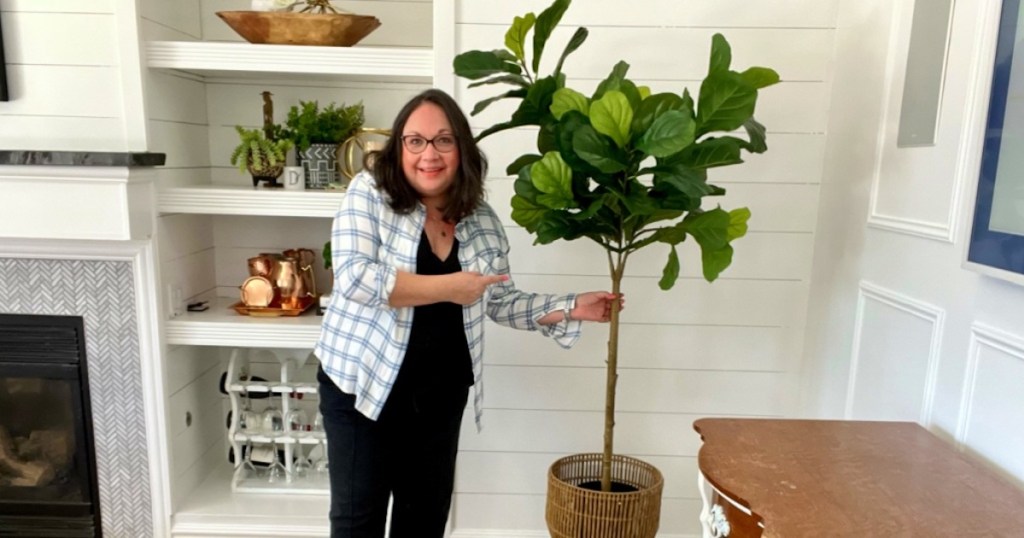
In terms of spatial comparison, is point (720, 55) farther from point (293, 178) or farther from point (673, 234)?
point (293, 178)

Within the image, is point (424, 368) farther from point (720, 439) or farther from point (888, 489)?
point (888, 489)

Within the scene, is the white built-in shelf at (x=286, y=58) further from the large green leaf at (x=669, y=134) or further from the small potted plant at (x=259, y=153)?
the large green leaf at (x=669, y=134)

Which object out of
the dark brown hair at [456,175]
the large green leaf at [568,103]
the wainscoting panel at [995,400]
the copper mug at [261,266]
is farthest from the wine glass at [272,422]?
the wainscoting panel at [995,400]

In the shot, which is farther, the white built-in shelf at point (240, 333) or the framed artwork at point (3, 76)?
the white built-in shelf at point (240, 333)

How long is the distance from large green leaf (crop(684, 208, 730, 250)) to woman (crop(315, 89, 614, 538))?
0.90 feet

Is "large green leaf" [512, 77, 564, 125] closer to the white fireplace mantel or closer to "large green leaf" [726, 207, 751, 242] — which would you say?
"large green leaf" [726, 207, 751, 242]

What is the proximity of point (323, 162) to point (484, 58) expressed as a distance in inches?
32.4

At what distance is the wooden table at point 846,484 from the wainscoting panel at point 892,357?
0.12 meters

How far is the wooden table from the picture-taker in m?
1.00

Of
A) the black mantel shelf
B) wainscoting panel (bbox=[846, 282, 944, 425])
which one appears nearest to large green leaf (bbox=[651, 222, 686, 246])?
wainscoting panel (bbox=[846, 282, 944, 425])

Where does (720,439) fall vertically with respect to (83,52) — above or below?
below

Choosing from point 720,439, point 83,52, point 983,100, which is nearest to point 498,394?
point 720,439

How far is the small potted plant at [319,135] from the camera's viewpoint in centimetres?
203

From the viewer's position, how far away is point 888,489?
1.11m
